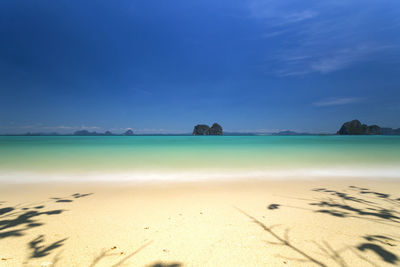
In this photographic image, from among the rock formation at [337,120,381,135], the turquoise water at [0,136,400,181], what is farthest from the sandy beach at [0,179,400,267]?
the rock formation at [337,120,381,135]

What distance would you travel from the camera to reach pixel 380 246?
301 centimetres

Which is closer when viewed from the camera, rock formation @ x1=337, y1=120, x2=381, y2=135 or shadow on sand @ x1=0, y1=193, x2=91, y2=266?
shadow on sand @ x1=0, y1=193, x2=91, y2=266

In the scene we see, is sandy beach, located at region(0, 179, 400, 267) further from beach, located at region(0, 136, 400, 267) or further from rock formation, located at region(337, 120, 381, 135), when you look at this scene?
rock formation, located at region(337, 120, 381, 135)

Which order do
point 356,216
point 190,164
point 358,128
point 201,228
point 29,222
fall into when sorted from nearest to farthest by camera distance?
1. point 201,228
2. point 29,222
3. point 356,216
4. point 190,164
5. point 358,128

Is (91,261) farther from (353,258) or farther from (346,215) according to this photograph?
(346,215)

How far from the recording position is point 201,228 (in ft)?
12.2

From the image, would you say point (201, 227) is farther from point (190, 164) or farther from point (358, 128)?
point (358, 128)

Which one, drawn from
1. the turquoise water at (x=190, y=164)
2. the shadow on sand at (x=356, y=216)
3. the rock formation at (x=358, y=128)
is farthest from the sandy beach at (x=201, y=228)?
the rock formation at (x=358, y=128)

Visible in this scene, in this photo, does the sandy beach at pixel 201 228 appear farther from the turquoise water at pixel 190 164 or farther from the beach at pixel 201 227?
the turquoise water at pixel 190 164

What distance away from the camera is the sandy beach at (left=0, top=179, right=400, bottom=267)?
9.17 feet

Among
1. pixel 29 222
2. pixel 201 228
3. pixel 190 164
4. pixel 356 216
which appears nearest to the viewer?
pixel 201 228

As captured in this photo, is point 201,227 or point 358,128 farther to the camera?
point 358,128

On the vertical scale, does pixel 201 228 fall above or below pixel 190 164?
above

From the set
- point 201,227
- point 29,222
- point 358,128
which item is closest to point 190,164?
point 201,227
